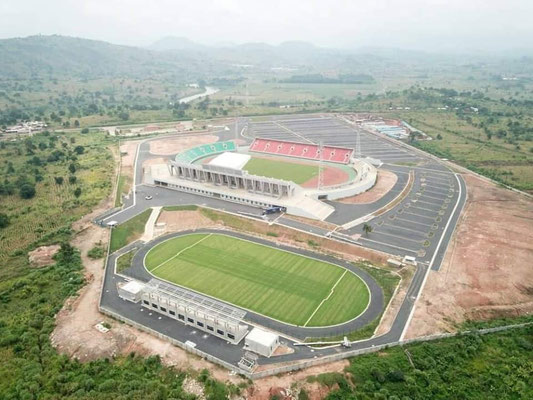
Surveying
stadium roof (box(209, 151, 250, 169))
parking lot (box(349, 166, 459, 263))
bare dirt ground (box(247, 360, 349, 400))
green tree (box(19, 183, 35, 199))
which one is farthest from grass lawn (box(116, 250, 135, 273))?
parking lot (box(349, 166, 459, 263))

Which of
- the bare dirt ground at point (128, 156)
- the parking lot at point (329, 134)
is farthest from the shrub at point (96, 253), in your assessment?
the parking lot at point (329, 134)

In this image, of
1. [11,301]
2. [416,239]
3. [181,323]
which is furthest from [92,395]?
[416,239]

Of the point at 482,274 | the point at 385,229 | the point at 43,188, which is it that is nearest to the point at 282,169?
the point at 385,229

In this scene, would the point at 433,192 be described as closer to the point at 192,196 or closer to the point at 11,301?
the point at 192,196

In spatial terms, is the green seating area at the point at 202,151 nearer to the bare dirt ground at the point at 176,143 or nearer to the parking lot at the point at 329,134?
the bare dirt ground at the point at 176,143

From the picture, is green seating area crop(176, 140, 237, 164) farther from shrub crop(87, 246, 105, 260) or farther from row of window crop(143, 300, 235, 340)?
row of window crop(143, 300, 235, 340)

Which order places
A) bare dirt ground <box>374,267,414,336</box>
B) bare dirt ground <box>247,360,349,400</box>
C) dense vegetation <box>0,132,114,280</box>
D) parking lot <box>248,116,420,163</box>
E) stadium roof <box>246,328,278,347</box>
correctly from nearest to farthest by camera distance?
bare dirt ground <box>247,360,349,400</box>, stadium roof <box>246,328,278,347</box>, bare dirt ground <box>374,267,414,336</box>, dense vegetation <box>0,132,114,280</box>, parking lot <box>248,116,420,163</box>

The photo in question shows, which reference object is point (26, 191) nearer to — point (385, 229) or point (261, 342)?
point (261, 342)
